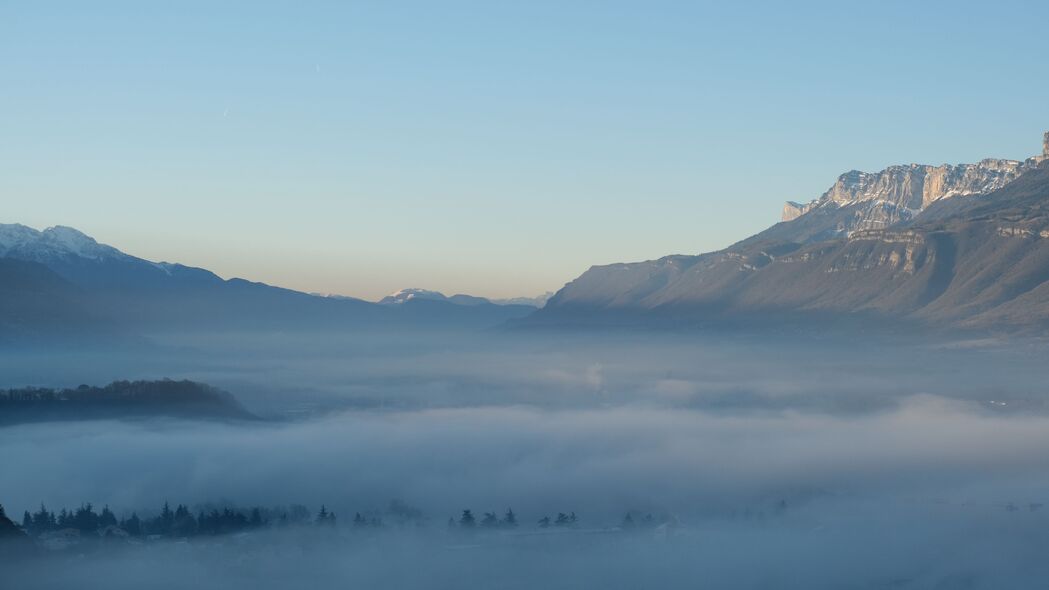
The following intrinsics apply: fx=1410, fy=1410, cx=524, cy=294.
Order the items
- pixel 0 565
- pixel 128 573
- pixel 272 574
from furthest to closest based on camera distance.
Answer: pixel 272 574 < pixel 128 573 < pixel 0 565

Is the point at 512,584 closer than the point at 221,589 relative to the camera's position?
No

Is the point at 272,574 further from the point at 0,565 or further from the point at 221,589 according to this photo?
the point at 0,565

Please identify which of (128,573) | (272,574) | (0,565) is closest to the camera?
(0,565)

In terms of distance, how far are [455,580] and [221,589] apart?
3368 centimetres

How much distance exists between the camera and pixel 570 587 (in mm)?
199875

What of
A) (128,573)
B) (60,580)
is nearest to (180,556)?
(128,573)

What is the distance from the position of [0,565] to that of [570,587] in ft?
252

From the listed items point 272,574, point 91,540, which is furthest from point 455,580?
point 91,540

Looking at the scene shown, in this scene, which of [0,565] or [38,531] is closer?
[0,565]

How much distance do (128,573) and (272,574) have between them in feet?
68.3

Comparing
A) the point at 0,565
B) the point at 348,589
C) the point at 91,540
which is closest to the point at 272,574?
the point at 348,589

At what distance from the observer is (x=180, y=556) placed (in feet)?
636

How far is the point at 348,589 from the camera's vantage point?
19138cm

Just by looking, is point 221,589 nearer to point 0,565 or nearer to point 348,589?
point 348,589
